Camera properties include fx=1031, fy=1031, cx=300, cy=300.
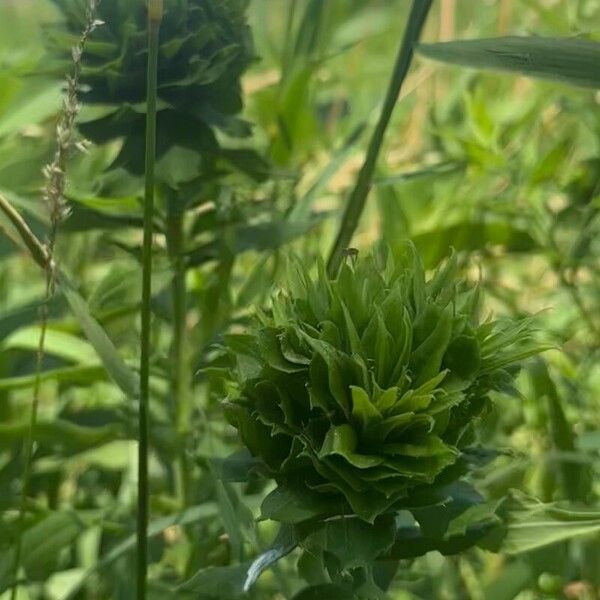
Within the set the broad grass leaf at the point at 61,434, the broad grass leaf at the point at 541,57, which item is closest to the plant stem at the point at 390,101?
the broad grass leaf at the point at 541,57

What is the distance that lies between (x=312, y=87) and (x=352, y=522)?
36cm

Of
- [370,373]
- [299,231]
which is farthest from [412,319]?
[299,231]

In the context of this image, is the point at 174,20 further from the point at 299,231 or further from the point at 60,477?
the point at 60,477

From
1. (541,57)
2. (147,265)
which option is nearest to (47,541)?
(147,265)

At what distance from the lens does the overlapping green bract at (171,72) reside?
0.42m

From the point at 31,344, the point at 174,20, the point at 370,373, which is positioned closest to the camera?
the point at 370,373

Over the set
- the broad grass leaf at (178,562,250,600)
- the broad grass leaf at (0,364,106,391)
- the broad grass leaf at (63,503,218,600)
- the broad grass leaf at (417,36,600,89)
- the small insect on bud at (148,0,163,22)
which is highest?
the small insect on bud at (148,0,163,22)

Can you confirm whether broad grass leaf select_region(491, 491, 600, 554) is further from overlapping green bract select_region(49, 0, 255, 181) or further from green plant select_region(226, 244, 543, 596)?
overlapping green bract select_region(49, 0, 255, 181)

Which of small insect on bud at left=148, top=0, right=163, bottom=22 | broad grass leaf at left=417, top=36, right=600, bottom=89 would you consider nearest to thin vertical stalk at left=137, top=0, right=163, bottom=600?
small insect on bud at left=148, top=0, right=163, bottom=22

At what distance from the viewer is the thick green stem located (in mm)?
474

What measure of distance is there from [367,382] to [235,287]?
37 centimetres

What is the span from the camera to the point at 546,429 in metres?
0.55

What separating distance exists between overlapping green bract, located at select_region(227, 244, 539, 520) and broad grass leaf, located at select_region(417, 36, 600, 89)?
0.09m

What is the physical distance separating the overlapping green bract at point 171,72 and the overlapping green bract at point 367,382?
0.13 metres
